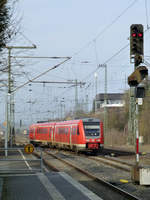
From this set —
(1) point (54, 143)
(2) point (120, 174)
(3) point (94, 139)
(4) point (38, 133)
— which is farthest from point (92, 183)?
(4) point (38, 133)

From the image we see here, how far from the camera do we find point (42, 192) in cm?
1202

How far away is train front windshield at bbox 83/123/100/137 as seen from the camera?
30600 millimetres

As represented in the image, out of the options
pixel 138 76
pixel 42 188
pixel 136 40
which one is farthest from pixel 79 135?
pixel 42 188

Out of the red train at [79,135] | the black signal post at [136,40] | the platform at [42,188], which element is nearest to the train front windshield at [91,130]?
the red train at [79,135]

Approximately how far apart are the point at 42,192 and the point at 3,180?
10.7ft

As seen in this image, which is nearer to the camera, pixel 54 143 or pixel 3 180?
pixel 3 180

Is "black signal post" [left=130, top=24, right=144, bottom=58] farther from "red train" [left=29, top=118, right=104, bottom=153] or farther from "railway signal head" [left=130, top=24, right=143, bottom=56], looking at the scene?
"red train" [left=29, top=118, right=104, bottom=153]

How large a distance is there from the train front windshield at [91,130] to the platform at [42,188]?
576 inches

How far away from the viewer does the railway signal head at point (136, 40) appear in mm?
14650

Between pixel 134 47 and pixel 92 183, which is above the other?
pixel 134 47

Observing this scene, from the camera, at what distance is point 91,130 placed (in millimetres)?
30766

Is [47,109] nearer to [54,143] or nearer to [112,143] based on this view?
[112,143]

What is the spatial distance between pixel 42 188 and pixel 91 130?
1814cm

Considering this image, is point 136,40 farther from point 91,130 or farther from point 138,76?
point 91,130
